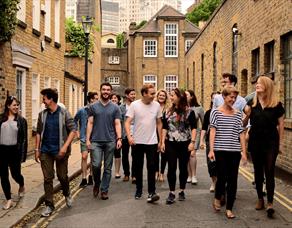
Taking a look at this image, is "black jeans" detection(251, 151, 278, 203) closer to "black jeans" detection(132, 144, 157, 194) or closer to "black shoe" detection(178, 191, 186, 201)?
"black shoe" detection(178, 191, 186, 201)

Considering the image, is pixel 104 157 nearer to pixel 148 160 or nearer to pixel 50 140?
pixel 148 160

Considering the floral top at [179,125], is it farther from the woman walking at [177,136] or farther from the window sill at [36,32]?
the window sill at [36,32]

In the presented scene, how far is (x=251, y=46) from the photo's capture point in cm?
1794

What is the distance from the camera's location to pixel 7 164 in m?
8.30

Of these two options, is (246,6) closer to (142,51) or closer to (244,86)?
(244,86)

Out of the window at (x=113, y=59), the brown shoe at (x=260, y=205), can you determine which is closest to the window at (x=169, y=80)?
the window at (x=113, y=59)

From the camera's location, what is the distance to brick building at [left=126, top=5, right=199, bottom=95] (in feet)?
203

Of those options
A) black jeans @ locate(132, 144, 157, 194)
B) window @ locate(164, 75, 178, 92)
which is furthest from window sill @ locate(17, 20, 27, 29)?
window @ locate(164, 75, 178, 92)

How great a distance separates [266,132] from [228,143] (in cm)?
60

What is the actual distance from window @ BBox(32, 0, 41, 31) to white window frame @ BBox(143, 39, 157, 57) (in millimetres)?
44669

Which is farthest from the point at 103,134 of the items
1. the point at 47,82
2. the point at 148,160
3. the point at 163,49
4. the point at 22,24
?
the point at 163,49

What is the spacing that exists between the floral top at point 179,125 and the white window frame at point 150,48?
54.3m

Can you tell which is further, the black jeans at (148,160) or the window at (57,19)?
the window at (57,19)

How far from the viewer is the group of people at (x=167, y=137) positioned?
758 cm
